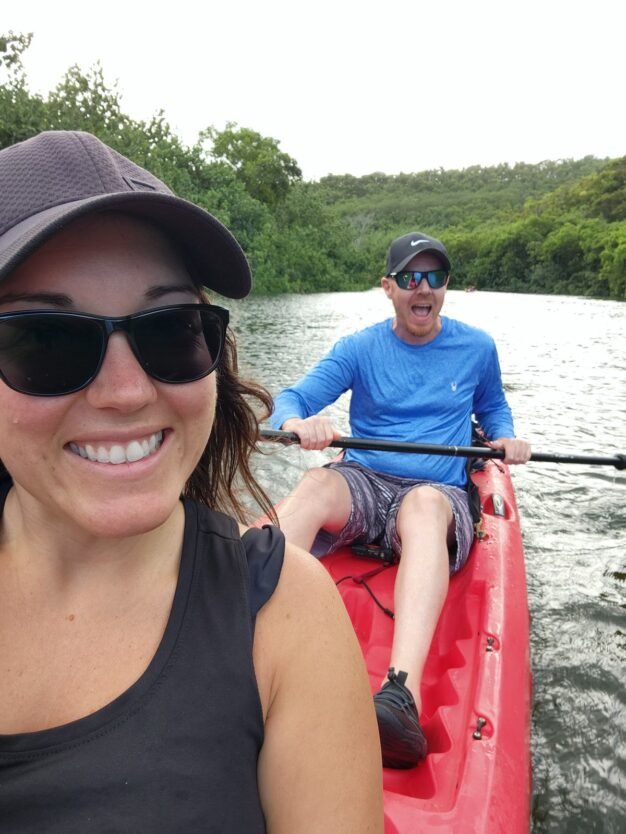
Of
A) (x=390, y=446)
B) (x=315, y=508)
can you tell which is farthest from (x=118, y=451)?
(x=390, y=446)

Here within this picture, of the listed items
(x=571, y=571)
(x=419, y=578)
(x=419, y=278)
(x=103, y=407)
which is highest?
(x=419, y=278)

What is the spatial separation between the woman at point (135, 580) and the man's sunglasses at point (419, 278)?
2.09 m

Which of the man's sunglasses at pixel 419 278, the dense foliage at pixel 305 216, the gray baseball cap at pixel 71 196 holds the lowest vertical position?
the man's sunglasses at pixel 419 278

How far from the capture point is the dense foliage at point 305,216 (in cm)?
2555

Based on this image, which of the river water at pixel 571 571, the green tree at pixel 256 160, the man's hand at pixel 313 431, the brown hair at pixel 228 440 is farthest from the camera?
the green tree at pixel 256 160

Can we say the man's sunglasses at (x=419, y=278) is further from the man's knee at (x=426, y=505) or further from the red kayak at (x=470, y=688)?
the red kayak at (x=470, y=688)

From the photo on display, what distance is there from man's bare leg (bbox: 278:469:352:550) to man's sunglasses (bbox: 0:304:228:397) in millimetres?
1527

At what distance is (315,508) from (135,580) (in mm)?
1535

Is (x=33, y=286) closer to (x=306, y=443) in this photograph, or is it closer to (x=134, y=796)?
(x=134, y=796)

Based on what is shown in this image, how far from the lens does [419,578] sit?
208 cm

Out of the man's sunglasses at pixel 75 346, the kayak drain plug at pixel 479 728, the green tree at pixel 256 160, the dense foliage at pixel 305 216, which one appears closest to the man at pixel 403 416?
the kayak drain plug at pixel 479 728

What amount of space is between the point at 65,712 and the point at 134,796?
14cm

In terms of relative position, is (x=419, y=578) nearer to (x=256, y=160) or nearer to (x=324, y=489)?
(x=324, y=489)

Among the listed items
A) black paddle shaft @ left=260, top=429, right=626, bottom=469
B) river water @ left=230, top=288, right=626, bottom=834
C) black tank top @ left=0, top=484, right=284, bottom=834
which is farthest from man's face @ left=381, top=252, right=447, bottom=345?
black tank top @ left=0, top=484, right=284, bottom=834
